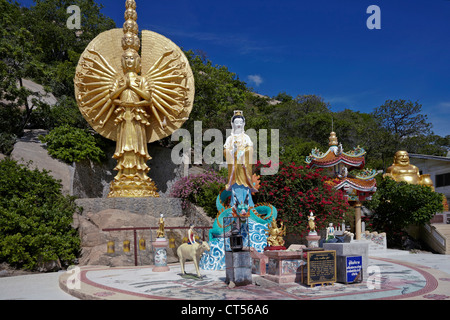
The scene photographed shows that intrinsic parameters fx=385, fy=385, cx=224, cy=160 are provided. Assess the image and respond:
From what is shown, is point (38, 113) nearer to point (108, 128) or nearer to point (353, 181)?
point (108, 128)

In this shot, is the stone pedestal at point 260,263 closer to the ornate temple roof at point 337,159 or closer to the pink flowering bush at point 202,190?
the pink flowering bush at point 202,190

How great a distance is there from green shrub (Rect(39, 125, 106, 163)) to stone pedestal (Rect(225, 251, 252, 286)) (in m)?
11.3

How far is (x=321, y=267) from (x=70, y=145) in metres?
13.4

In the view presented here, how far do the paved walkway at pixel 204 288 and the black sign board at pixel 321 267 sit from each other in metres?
0.17

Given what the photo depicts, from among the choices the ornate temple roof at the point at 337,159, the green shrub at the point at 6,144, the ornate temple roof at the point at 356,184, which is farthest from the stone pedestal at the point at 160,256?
the green shrub at the point at 6,144

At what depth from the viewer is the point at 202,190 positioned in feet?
56.7

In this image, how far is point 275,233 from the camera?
9.20 metres

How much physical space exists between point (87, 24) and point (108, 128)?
40.6ft

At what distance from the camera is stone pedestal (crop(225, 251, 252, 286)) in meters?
8.15

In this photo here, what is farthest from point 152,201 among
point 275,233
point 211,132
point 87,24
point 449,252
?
point 87,24

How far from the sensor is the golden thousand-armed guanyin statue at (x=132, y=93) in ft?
54.4

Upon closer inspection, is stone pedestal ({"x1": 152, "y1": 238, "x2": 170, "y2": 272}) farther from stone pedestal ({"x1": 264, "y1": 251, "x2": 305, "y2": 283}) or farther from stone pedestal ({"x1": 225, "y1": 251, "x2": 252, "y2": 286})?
stone pedestal ({"x1": 264, "y1": 251, "x2": 305, "y2": 283})

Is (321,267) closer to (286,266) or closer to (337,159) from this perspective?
(286,266)

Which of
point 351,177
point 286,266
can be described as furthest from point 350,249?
point 351,177
